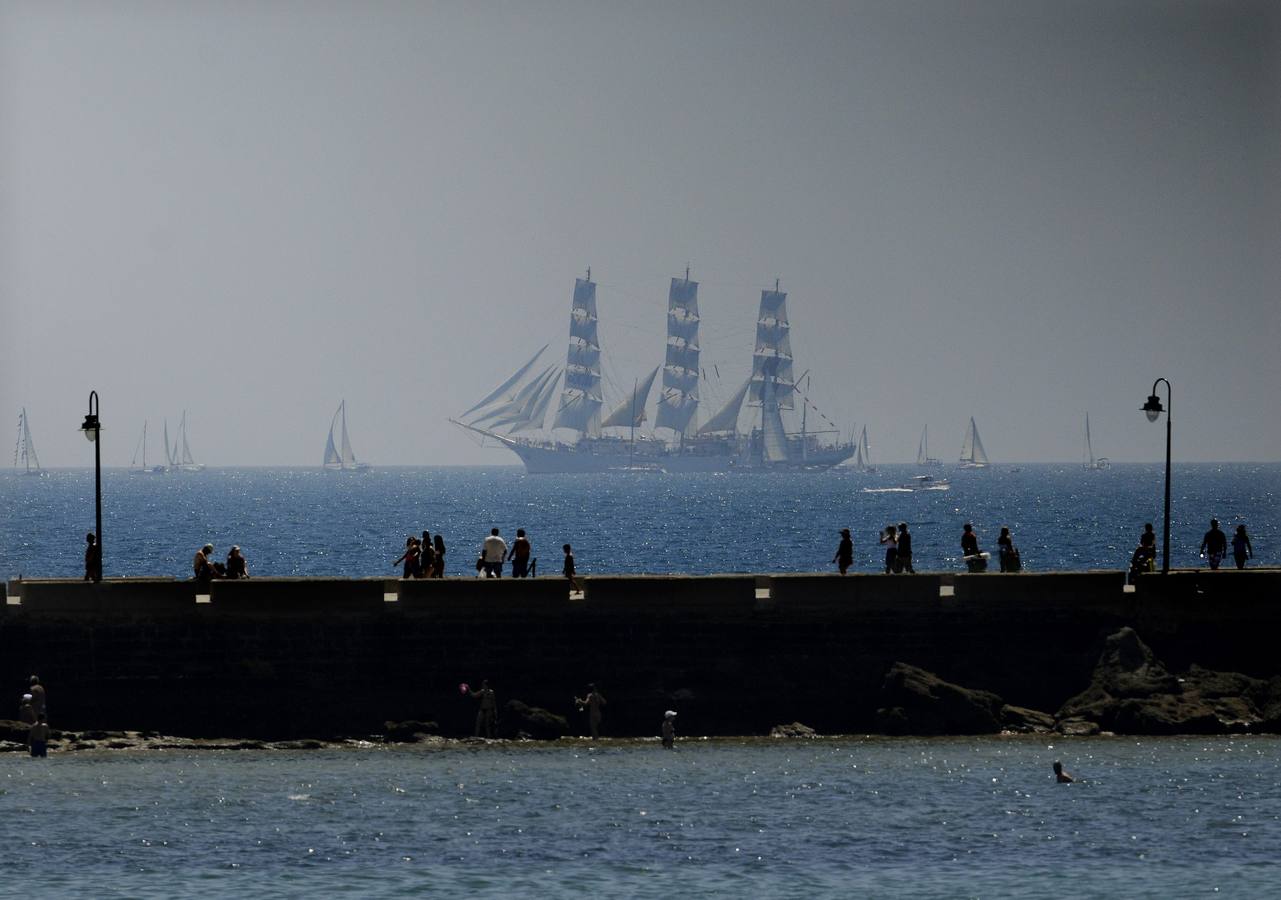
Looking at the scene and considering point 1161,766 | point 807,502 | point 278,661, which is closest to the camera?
point 1161,766

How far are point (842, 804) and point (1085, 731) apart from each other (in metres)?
6.35

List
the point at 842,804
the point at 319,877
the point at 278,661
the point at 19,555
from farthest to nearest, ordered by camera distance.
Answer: the point at 19,555 < the point at 278,661 < the point at 842,804 < the point at 319,877

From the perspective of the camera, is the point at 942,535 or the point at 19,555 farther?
the point at 942,535

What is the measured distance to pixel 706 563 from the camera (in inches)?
3292

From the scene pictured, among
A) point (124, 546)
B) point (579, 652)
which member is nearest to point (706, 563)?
point (124, 546)

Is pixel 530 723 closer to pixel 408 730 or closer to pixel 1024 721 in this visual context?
pixel 408 730

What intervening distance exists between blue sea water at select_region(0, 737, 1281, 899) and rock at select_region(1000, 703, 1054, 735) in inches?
21.5

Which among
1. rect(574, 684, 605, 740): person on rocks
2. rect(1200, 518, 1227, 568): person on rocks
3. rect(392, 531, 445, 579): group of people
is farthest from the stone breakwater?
rect(1200, 518, 1227, 568): person on rocks

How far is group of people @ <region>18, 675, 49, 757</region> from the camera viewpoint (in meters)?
28.8

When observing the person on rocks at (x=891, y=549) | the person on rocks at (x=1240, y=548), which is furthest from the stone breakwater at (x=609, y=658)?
the person on rocks at (x=1240, y=548)

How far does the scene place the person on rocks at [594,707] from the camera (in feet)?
99.3

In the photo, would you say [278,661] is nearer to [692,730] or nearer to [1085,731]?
[692,730]

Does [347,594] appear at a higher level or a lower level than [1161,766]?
higher

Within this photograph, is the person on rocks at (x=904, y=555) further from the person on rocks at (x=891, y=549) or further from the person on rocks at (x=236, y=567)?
the person on rocks at (x=236, y=567)
